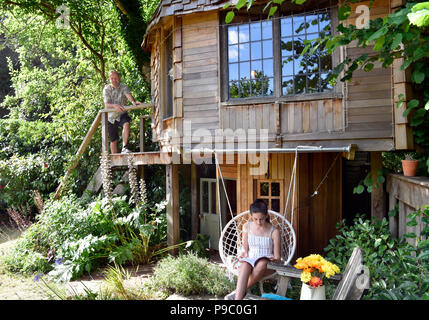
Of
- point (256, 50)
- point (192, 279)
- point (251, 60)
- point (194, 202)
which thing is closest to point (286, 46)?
point (256, 50)

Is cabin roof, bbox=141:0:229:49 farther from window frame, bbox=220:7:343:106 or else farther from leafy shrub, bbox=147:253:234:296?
leafy shrub, bbox=147:253:234:296

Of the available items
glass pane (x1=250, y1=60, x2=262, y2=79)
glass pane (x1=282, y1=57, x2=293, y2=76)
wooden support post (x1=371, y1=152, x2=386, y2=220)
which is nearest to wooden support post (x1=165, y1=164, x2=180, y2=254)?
glass pane (x1=250, y1=60, x2=262, y2=79)

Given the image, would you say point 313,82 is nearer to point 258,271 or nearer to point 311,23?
point 311,23

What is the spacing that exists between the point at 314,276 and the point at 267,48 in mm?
3486

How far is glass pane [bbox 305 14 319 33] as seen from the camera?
482cm

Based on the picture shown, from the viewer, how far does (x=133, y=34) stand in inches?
329

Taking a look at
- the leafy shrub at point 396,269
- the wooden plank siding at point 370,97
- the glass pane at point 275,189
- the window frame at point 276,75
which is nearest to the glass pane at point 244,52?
the window frame at point 276,75

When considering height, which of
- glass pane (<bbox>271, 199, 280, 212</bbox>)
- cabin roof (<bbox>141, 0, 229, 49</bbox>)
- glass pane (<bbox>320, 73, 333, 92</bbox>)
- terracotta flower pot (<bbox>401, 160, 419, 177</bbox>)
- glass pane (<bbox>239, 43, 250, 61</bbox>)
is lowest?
glass pane (<bbox>271, 199, 280, 212</bbox>)

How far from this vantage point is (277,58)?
4.99 metres

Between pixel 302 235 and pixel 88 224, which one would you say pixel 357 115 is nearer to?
pixel 302 235

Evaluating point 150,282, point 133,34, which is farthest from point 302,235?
point 133,34

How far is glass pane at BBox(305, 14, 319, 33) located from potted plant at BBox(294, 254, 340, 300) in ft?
11.1

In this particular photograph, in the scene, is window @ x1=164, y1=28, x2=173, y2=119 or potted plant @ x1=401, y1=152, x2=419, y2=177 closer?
potted plant @ x1=401, y1=152, x2=419, y2=177
